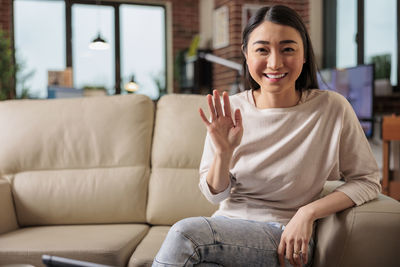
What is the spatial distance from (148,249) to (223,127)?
1.93 feet

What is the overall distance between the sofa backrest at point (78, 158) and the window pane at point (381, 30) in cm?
292

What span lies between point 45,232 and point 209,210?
0.67 m

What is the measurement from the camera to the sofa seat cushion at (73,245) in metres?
1.52

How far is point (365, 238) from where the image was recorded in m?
1.18

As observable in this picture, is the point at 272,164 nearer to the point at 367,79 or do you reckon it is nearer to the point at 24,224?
the point at 24,224

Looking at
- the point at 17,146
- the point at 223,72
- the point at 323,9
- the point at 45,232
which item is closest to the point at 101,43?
→ the point at 223,72

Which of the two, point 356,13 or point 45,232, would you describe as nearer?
point 45,232

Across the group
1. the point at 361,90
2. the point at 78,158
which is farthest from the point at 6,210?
the point at 361,90

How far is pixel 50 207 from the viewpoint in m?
1.91

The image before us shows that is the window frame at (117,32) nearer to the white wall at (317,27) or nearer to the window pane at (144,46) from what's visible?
the window pane at (144,46)

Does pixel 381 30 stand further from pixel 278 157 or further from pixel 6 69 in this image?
pixel 6 69

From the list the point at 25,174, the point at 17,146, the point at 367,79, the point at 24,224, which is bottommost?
the point at 24,224

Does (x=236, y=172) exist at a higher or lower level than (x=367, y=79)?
lower

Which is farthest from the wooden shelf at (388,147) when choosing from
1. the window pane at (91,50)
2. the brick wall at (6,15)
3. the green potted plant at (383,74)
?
the brick wall at (6,15)
